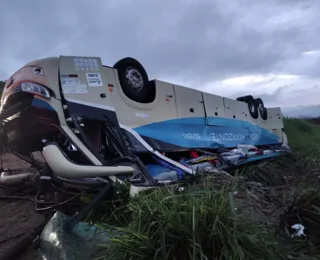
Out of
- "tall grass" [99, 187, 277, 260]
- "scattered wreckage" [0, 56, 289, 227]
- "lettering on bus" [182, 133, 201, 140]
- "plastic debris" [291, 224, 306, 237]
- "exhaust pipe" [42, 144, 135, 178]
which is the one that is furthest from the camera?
"lettering on bus" [182, 133, 201, 140]

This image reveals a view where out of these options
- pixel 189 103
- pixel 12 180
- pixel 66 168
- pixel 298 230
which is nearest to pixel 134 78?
pixel 189 103

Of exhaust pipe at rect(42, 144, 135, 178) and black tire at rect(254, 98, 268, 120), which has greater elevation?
black tire at rect(254, 98, 268, 120)

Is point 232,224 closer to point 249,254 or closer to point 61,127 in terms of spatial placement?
point 249,254

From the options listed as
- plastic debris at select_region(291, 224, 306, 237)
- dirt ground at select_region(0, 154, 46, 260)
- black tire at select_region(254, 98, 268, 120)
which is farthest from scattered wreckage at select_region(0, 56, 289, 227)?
black tire at select_region(254, 98, 268, 120)

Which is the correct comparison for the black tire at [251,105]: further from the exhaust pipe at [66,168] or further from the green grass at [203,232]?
the exhaust pipe at [66,168]

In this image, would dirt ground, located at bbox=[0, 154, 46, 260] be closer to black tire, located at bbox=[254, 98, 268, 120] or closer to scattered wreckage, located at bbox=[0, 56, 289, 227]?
scattered wreckage, located at bbox=[0, 56, 289, 227]

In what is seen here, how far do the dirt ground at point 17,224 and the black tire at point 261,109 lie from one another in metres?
6.83

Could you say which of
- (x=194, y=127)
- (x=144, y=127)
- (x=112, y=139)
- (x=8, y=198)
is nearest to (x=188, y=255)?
(x=112, y=139)

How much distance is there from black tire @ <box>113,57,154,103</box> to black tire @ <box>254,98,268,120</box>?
5.28 meters

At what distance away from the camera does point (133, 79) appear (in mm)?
4809

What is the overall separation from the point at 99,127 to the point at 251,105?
599 cm

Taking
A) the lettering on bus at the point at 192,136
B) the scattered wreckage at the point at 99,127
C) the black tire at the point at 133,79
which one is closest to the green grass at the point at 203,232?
the scattered wreckage at the point at 99,127

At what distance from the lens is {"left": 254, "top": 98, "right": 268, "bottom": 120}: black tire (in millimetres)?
9469

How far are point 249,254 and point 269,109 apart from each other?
28.4ft
